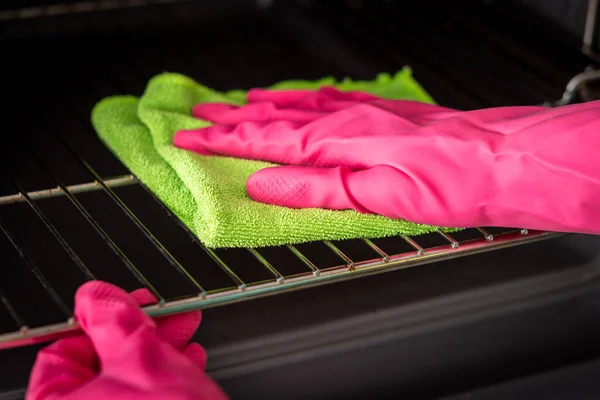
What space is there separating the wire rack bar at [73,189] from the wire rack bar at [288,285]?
0.27m

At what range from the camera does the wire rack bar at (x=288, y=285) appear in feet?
2.34

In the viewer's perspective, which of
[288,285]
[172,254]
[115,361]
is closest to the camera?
[115,361]

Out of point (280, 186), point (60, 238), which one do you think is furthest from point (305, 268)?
point (60, 238)

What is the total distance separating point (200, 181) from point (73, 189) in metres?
0.20

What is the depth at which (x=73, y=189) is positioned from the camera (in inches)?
38.9

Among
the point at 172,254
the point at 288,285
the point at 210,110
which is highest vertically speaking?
the point at 210,110

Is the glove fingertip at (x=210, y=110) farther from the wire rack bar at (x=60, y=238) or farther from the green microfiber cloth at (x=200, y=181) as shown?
the wire rack bar at (x=60, y=238)

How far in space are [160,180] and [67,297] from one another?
164mm

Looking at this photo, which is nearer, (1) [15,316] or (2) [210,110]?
(1) [15,316]

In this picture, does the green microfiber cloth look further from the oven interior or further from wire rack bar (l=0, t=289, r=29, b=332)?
wire rack bar (l=0, t=289, r=29, b=332)

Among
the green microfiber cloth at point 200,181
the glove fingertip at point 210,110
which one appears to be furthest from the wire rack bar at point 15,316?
the glove fingertip at point 210,110

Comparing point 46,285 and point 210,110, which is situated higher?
point 210,110

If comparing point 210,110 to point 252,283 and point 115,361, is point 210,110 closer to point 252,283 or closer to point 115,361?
point 252,283

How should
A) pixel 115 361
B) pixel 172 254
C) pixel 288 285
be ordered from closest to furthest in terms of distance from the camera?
pixel 115 361 → pixel 288 285 → pixel 172 254
